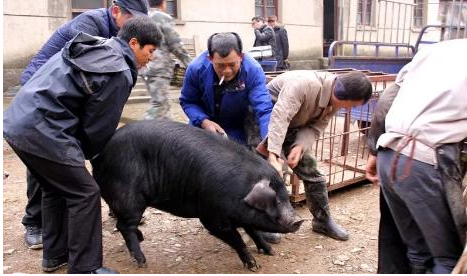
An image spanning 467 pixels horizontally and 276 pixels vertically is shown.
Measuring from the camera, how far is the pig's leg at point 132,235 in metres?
3.47

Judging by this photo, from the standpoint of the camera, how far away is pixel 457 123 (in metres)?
2.32

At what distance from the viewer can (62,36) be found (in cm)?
385

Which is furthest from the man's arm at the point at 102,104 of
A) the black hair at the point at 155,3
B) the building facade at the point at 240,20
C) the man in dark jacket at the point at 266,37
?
the man in dark jacket at the point at 266,37

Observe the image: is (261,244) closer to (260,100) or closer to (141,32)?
(260,100)

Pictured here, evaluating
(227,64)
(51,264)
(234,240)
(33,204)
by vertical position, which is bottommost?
(51,264)

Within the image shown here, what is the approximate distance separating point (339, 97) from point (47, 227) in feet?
6.78

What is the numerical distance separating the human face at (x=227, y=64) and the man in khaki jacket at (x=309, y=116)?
14.3 inches

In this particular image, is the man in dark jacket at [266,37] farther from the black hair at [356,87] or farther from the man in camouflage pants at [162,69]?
the black hair at [356,87]

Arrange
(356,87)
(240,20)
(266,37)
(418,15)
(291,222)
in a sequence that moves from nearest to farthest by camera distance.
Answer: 1. (356,87)
2. (291,222)
3. (266,37)
4. (240,20)
5. (418,15)

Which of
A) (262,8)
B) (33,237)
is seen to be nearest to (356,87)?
(33,237)

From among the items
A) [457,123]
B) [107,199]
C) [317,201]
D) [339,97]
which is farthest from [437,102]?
[107,199]

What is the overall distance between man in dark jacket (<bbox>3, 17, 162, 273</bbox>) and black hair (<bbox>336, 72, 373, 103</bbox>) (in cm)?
120

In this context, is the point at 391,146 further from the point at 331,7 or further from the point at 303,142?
the point at 331,7

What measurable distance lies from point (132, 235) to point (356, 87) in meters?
1.75
